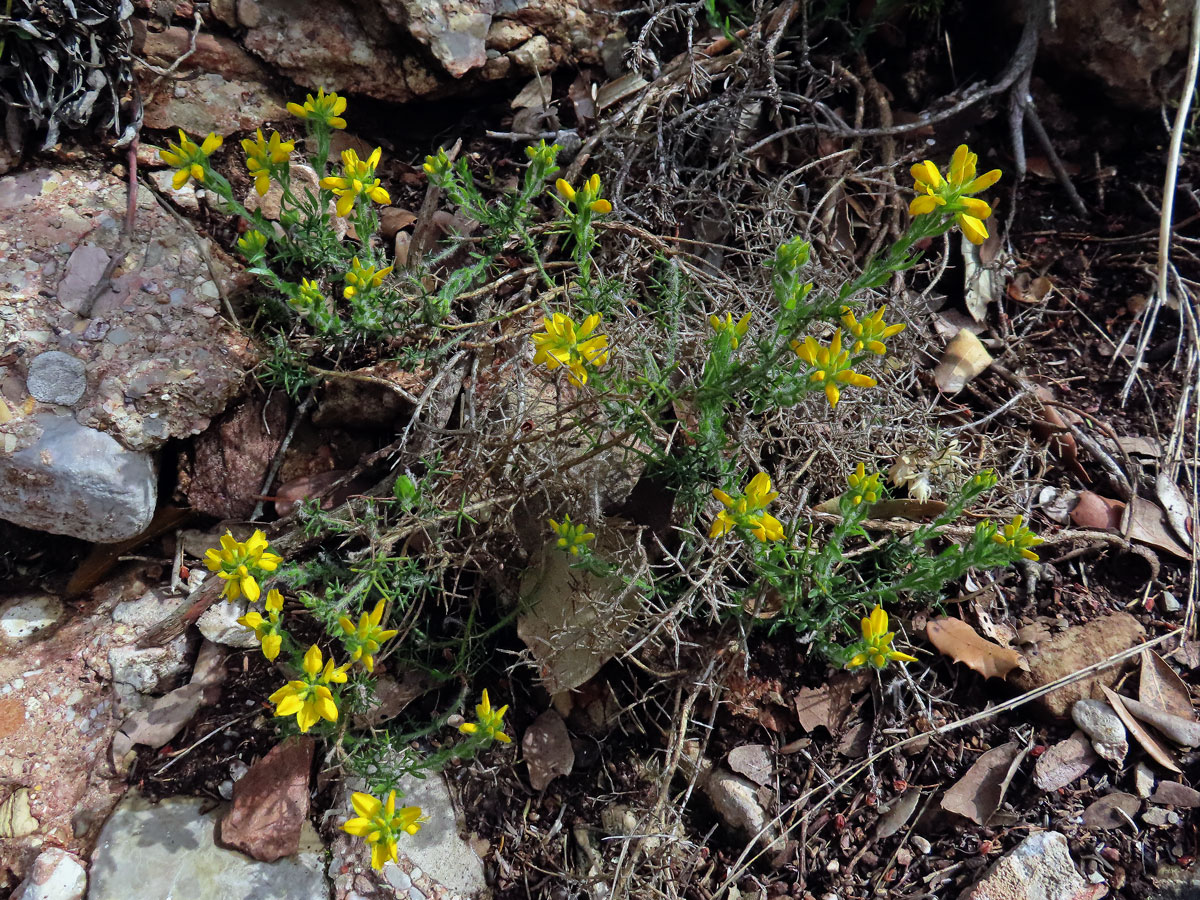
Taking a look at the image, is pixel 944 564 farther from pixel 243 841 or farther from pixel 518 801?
pixel 243 841

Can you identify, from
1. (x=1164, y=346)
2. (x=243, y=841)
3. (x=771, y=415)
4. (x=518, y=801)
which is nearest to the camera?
(x=243, y=841)

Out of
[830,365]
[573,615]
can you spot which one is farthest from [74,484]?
[830,365]

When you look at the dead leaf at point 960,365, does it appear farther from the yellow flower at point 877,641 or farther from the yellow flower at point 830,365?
the yellow flower at point 830,365

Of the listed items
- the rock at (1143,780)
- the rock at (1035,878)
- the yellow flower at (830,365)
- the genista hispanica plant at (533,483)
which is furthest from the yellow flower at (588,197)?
the rock at (1143,780)

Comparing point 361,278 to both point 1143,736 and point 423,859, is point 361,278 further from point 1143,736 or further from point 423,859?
point 1143,736

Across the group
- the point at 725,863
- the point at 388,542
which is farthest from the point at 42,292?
the point at 725,863

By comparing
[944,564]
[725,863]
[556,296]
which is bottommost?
[725,863]

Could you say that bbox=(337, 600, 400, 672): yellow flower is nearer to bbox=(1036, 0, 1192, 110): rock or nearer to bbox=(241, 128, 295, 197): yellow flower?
bbox=(241, 128, 295, 197): yellow flower
